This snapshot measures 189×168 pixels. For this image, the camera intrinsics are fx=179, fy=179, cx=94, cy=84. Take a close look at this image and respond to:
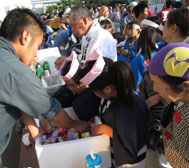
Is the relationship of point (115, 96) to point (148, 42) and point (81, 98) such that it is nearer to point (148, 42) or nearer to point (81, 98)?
point (81, 98)

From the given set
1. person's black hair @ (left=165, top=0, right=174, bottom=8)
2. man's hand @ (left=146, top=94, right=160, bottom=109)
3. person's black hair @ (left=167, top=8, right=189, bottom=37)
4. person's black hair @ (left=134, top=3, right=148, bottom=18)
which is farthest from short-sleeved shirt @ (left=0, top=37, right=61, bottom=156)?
person's black hair @ (left=165, top=0, right=174, bottom=8)

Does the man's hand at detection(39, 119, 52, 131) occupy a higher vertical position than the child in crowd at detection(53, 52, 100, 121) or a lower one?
lower

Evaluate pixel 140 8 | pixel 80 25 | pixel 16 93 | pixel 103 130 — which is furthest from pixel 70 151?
pixel 140 8

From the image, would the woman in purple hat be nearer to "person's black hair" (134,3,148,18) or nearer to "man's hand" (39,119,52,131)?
"man's hand" (39,119,52,131)

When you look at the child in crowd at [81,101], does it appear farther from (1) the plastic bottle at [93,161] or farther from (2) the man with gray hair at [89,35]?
(2) the man with gray hair at [89,35]

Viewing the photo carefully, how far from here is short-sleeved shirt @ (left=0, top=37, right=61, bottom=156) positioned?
1.01m

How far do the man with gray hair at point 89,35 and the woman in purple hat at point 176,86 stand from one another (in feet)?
4.32

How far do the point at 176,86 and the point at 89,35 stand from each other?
1.74 m

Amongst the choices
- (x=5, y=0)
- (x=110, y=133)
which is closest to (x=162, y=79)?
(x=110, y=133)

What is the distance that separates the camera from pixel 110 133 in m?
1.37

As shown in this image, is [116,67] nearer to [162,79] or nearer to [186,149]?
[162,79]

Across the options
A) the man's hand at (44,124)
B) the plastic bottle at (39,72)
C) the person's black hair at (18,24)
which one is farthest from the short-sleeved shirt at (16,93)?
the plastic bottle at (39,72)

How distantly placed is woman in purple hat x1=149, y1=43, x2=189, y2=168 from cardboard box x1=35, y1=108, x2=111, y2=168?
1.60 ft

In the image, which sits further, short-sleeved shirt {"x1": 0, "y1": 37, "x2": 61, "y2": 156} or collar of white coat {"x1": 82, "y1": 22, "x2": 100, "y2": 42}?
collar of white coat {"x1": 82, "y1": 22, "x2": 100, "y2": 42}
